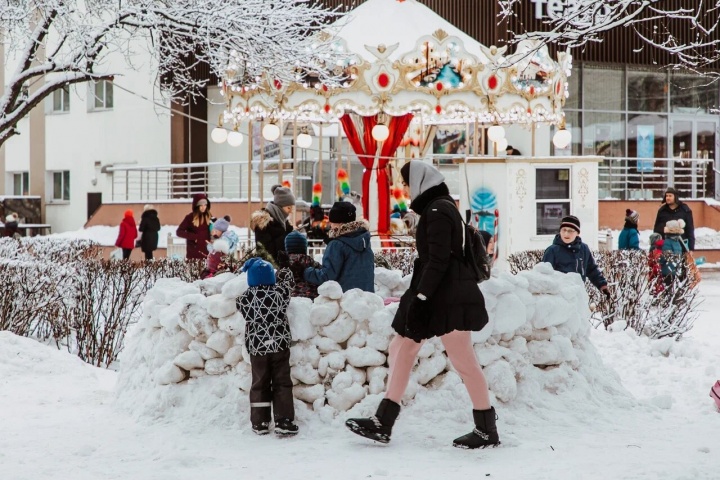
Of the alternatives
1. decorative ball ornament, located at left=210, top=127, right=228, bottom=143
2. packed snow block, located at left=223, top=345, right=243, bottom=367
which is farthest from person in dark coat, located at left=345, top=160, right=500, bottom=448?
decorative ball ornament, located at left=210, top=127, right=228, bottom=143

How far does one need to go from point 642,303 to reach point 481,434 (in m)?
5.64

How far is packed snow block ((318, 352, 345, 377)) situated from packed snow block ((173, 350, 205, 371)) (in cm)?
91

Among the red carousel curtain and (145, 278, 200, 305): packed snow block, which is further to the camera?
the red carousel curtain

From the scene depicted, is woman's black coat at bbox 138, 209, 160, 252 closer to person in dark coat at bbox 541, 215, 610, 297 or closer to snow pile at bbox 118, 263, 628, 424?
person in dark coat at bbox 541, 215, 610, 297

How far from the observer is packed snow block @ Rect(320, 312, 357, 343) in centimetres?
664

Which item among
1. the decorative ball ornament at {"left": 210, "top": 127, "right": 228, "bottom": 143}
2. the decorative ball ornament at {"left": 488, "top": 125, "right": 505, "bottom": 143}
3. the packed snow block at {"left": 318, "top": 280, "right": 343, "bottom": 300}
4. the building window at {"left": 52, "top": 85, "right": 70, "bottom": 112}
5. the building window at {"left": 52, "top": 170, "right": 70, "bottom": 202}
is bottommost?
the packed snow block at {"left": 318, "top": 280, "right": 343, "bottom": 300}

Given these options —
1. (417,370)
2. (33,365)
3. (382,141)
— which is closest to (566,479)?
(417,370)

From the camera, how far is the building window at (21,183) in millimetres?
33375

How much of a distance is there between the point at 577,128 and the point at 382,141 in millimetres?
12863

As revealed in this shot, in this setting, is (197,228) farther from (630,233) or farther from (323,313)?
(323,313)

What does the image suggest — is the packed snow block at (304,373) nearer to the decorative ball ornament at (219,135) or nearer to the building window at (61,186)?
the decorative ball ornament at (219,135)

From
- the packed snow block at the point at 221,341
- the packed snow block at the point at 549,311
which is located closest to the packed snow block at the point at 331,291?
the packed snow block at the point at 221,341

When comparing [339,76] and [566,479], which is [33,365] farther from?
[339,76]

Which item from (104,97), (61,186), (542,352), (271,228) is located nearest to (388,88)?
(271,228)
